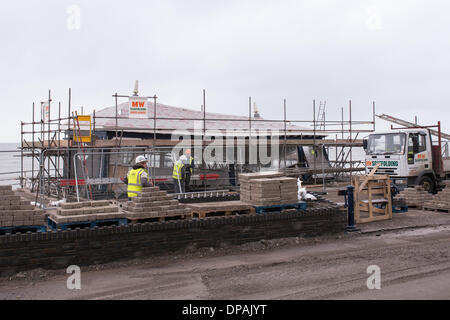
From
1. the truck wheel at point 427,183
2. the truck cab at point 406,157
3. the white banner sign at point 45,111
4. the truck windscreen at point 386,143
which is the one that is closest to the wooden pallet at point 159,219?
the white banner sign at point 45,111

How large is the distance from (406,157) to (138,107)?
10488 millimetres

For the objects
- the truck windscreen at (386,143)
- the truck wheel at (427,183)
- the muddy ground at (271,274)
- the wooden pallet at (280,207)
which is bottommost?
the muddy ground at (271,274)

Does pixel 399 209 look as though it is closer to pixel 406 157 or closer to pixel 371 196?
pixel 371 196

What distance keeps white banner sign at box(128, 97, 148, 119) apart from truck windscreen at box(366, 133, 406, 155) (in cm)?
933

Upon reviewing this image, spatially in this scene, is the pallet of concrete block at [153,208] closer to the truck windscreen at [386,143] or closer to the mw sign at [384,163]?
the mw sign at [384,163]

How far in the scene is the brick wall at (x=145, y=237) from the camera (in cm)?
783

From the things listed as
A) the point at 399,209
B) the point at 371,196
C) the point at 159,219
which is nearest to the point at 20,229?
the point at 159,219

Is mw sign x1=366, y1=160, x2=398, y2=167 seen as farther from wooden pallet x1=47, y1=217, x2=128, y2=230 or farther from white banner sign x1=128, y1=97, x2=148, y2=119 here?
wooden pallet x1=47, y1=217, x2=128, y2=230

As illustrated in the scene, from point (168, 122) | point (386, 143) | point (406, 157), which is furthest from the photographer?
point (168, 122)

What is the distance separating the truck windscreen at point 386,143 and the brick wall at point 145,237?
7473 mm

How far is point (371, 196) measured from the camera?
44.8 feet

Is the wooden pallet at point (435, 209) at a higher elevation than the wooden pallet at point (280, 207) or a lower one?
lower
